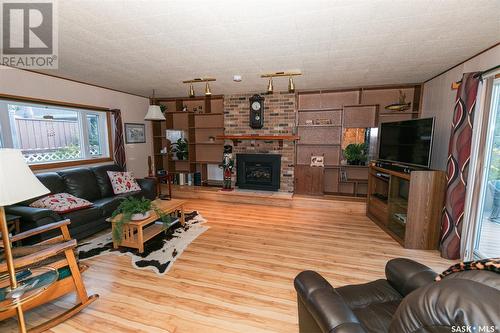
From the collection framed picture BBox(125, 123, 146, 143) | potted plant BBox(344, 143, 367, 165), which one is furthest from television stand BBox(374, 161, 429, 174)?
framed picture BBox(125, 123, 146, 143)

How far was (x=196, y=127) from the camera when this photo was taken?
5.76 metres

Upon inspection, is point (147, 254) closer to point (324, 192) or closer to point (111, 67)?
point (111, 67)

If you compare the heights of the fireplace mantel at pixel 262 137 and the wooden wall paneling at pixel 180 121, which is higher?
the wooden wall paneling at pixel 180 121

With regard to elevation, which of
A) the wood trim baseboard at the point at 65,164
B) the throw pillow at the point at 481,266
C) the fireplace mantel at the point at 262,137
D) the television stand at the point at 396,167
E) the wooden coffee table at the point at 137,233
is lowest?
the wooden coffee table at the point at 137,233

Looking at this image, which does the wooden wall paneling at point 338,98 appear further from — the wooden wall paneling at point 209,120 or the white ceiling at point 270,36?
the wooden wall paneling at point 209,120

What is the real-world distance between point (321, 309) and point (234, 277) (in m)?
1.41

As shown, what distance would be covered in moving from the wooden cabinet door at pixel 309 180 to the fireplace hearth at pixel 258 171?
451 millimetres

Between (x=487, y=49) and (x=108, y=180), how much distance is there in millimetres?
5716

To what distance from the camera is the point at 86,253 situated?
2.74 meters

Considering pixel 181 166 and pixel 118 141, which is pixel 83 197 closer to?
pixel 118 141

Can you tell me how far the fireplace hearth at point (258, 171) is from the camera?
5090mm

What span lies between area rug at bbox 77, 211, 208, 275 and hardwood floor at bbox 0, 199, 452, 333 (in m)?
0.10

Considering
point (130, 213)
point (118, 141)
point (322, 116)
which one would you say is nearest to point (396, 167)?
point (322, 116)

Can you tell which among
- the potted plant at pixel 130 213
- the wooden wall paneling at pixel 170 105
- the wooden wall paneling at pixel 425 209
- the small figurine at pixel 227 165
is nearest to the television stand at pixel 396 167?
the wooden wall paneling at pixel 425 209
